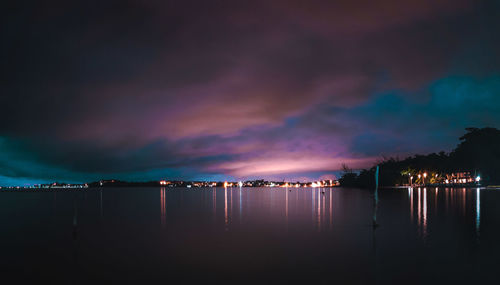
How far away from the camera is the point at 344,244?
27.7m

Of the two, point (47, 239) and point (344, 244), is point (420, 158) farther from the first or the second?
point (47, 239)

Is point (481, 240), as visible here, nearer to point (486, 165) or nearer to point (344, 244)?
point (344, 244)

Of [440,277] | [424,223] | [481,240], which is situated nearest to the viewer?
[440,277]

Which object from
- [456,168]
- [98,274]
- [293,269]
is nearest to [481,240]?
[293,269]

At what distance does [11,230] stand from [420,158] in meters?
188

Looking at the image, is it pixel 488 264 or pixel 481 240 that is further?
pixel 481 240

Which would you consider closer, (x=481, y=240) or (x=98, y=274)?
(x=98, y=274)

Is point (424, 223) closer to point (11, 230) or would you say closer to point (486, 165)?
point (11, 230)

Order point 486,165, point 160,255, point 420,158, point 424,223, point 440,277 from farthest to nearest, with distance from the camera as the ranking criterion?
point 420,158 < point 486,165 < point 424,223 < point 160,255 < point 440,277

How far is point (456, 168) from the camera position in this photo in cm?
14150

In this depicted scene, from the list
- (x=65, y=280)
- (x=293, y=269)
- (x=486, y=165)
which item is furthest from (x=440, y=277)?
(x=486, y=165)

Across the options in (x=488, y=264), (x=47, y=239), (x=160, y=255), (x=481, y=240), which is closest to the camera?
(x=488, y=264)

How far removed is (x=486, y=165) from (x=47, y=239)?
14544 cm

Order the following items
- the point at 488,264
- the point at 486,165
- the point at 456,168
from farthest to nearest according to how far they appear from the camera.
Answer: the point at 456,168 < the point at 486,165 < the point at 488,264
